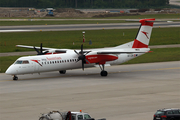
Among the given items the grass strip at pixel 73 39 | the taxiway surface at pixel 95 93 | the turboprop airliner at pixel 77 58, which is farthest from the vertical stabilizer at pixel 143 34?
the grass strip at pixel 73 39

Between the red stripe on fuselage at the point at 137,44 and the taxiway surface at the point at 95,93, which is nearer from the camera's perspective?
the taxiway surface at the point at 95,93

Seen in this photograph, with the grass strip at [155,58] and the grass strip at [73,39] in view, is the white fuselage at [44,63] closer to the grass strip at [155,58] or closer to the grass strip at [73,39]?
the grass strip at [155,58]

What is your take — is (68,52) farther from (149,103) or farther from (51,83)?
(149,103)

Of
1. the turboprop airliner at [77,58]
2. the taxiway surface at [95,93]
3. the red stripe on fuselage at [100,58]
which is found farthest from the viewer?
the red stripe on fuselage at [100,58]

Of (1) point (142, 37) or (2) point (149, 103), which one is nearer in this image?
(2) point (149, 103)

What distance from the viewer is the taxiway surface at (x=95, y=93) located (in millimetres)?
21984

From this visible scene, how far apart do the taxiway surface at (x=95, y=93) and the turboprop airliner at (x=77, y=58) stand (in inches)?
46.6

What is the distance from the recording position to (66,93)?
92.7 feet

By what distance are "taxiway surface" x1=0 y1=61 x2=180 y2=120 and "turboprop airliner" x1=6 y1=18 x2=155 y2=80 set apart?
1.18 m

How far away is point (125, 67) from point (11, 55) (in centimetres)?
1960

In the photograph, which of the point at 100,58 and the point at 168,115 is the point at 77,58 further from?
the point at 168,115

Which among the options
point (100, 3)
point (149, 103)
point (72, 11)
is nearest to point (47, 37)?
point (149, 103)

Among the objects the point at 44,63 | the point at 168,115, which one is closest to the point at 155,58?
the point at 44,63

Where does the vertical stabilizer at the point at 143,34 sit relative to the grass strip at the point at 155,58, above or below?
above
